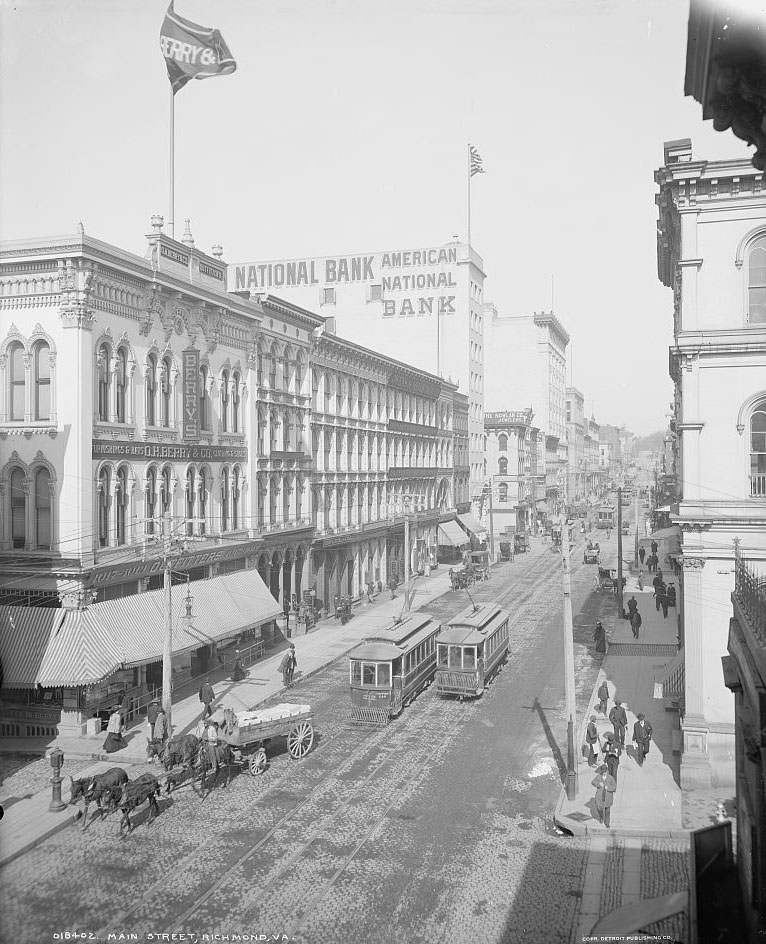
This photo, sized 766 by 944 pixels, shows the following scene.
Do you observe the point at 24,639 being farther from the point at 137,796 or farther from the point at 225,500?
the point at 225,500

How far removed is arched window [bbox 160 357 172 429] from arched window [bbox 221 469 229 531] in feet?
14.7

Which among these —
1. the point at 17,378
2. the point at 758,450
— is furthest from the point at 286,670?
the point at 758,450

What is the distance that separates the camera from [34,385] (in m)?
26.8

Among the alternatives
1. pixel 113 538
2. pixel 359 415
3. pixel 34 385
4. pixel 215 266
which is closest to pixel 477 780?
pixel 113 538

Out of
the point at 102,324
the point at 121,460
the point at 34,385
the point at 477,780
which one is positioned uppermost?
the point at 102,324

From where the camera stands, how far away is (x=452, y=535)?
235ft

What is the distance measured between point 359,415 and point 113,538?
87.7ft

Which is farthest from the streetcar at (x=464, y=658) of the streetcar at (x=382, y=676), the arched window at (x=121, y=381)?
the arched window at (x=121, y=381)

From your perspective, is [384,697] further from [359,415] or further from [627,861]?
[359,415]

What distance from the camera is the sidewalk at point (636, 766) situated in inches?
722

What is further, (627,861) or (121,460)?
(121,460)

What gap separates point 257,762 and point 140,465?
1223 cm

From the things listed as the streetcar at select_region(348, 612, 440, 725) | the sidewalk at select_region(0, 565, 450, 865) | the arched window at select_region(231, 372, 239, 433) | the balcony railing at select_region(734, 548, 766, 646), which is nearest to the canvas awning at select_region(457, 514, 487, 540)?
the sidewalk at select_region(0, 565, 450, 865)

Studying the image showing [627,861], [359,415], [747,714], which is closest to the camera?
[747,714]
